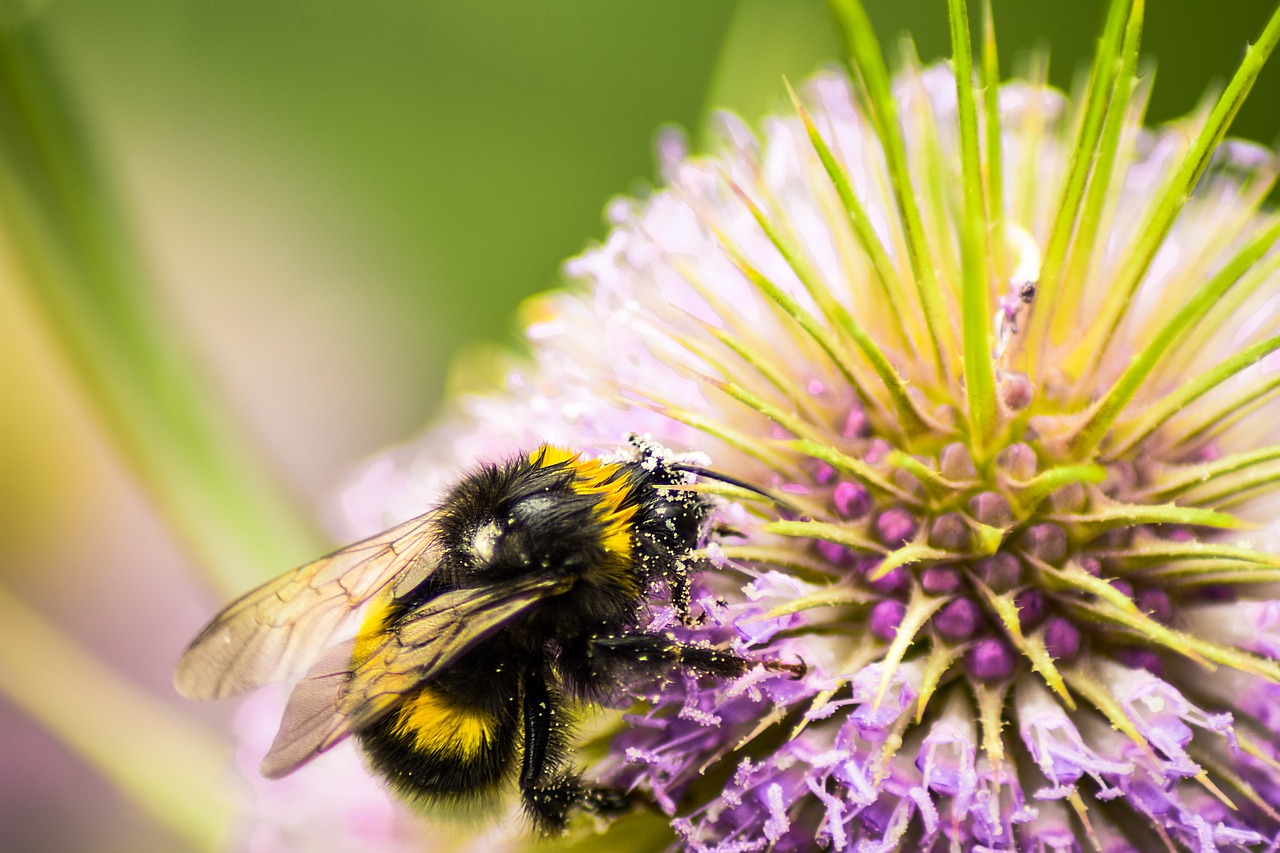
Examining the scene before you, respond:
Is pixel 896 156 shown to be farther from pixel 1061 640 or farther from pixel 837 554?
pixel 1061 640

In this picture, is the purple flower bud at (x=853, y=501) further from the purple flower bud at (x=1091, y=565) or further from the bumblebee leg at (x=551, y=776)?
the bumblebee leg at (x=551, y=776)

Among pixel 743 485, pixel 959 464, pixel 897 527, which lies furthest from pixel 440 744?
pixel 959 464

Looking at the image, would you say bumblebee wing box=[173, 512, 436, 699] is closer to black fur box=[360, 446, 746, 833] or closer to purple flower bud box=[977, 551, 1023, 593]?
black fur box=[360, 446, 746, 833]

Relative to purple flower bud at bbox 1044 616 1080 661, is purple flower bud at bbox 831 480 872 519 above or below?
above

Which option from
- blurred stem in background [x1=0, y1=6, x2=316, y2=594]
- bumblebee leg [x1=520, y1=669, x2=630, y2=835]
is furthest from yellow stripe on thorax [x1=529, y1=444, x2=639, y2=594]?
blurred stem in background [x1=0, y1=6, x2=316, y2=594]

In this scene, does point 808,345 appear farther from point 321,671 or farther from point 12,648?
point 12,648
